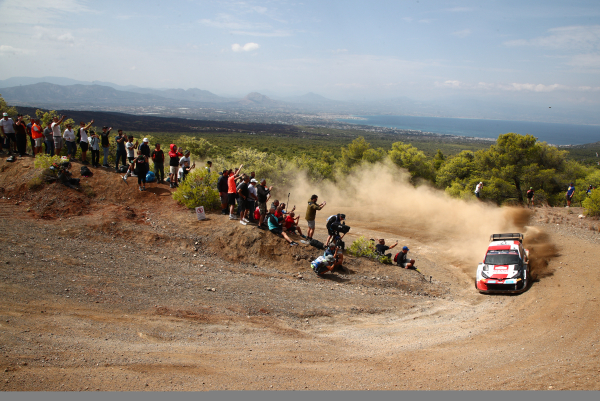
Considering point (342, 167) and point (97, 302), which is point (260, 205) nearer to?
point (97, 302)

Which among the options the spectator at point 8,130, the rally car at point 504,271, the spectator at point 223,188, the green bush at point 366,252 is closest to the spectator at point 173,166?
the spectator at point 223,188

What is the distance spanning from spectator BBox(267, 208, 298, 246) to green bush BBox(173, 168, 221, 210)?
3202mm

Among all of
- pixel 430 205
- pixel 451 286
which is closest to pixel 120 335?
pixel 451 286

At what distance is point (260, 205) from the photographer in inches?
555

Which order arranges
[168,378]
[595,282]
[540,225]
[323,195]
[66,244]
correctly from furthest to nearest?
[323,195] → [540,225] → [595,282] → [66,244] → [168,378]

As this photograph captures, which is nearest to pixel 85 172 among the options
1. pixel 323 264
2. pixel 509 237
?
pixel 323 264

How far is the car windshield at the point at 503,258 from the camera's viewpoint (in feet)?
44.0

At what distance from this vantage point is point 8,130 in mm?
A: 16672

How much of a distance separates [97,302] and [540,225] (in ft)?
74.9

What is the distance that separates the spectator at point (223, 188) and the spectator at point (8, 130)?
1057 centimetres

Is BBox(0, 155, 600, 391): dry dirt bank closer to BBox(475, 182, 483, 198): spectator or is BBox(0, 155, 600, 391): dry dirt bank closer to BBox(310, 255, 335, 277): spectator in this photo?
BBox(310, 255, 335, 277): spectator

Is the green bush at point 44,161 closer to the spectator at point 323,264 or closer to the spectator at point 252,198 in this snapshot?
the spectator at point 252,198

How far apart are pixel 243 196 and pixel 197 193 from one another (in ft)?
8.90

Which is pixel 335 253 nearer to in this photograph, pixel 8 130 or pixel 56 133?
pixel 56 133
